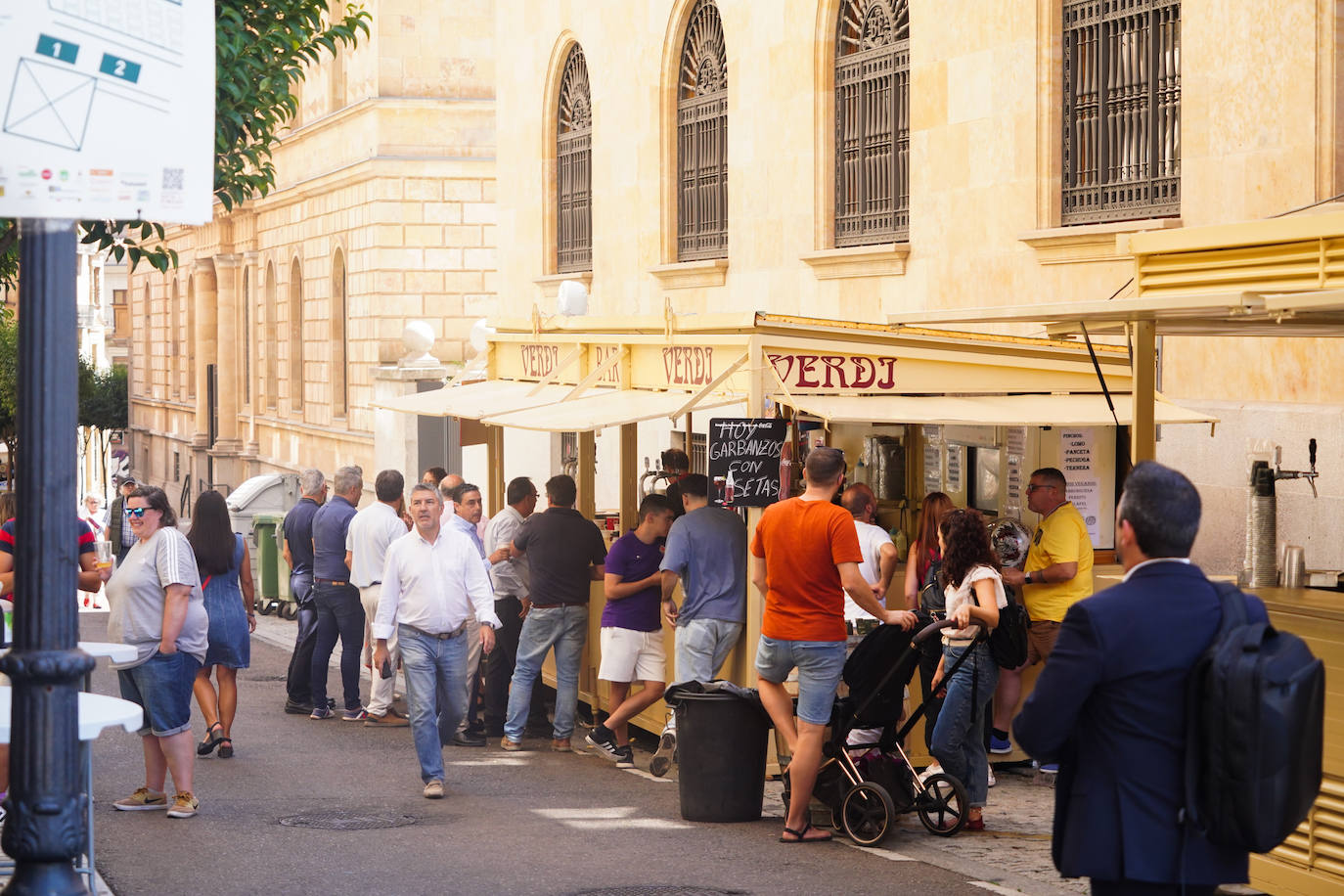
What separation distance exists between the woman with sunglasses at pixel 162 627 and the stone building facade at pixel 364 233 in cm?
1937

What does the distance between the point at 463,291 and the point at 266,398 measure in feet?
35.0

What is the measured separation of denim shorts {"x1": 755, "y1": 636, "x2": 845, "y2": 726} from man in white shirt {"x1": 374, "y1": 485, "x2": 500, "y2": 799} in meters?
1.99

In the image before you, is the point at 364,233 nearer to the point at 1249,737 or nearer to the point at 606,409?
the point at 606,409

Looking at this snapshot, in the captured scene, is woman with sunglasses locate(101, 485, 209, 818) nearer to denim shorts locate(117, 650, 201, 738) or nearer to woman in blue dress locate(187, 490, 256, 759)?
denim shorts locate(117, 650, 201, 738)

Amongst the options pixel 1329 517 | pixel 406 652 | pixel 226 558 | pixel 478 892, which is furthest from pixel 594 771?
pixel 1329 517

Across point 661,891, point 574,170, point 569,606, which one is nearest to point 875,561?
point 569,606

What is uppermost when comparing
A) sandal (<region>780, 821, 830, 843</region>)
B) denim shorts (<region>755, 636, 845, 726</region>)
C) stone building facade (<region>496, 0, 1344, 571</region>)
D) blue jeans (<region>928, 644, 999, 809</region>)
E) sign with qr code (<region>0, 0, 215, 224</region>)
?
stone building facade (<region>496, 0, 1344, 571</region>)

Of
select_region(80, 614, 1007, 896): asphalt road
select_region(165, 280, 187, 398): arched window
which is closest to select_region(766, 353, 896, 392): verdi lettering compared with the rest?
select_region(80, 614, 1007, 896): asphalt road

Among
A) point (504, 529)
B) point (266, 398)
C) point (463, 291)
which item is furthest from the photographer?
point (266, 398)

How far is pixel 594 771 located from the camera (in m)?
11.5

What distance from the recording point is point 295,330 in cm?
3816

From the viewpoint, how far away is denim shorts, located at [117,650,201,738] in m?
9.65

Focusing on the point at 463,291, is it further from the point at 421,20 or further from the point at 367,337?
the point at 421,20

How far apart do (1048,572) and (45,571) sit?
7.29 meters
